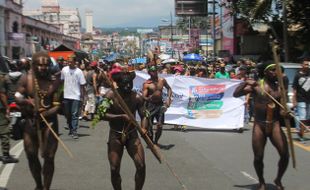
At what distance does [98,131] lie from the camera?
1407 centimetres

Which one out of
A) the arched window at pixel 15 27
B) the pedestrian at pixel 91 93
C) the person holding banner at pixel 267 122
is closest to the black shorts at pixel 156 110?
the person holding banner at pixel 267 122

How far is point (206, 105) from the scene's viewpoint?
1475cm

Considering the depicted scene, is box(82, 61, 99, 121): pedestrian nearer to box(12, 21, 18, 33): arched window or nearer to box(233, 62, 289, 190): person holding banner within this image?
box(233, 62, 289, 190): person holding banner

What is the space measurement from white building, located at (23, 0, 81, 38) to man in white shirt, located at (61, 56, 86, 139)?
4548 inches

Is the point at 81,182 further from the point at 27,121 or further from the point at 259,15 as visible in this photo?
the point at 259,15

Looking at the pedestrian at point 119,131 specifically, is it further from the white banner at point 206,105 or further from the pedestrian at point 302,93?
the white banner at point 206,105

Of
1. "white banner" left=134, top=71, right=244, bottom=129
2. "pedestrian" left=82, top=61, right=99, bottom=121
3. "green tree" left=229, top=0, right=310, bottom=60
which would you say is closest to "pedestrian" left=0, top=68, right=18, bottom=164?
"white banner" left=134, top=71, right=244, bottom=129

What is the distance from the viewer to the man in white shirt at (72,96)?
12.7 meters

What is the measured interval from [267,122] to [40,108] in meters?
2.92

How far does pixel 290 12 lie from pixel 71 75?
16036 mm

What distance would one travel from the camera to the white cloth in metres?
12.9

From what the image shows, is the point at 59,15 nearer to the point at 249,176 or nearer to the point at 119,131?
the point at 249,176

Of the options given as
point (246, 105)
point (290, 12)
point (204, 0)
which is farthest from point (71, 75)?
point (204, 0)

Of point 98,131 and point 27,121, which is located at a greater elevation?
point 27,121
